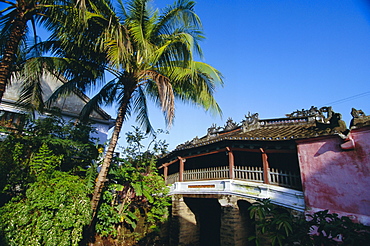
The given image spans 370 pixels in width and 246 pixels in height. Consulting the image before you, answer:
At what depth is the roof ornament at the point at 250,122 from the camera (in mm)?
11383

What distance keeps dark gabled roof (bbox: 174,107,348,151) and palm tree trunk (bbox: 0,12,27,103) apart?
24.7ft

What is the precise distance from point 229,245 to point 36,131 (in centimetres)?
924

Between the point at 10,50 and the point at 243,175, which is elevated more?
the point at 10,50

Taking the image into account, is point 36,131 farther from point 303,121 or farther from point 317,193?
point 303,121

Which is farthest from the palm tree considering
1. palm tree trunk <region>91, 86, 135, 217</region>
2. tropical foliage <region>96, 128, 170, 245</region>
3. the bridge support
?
the bridge support

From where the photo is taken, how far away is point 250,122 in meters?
11.6

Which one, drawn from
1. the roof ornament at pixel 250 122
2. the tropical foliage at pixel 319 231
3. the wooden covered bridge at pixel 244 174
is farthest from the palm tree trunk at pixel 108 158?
the roof ornament at pixel 250 122

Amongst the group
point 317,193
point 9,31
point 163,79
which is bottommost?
point 317,193

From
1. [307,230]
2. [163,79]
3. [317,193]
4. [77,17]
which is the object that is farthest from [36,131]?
[317,193]

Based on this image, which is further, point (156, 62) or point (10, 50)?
point (156, 62)

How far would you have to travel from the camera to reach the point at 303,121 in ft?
32.6

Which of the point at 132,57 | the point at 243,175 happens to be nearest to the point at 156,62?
the point at 132,57

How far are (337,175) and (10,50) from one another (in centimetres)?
1027

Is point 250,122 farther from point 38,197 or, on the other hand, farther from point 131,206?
point 38,197
